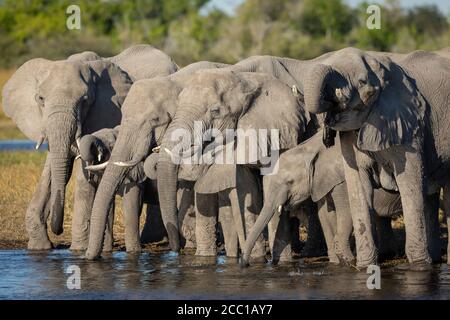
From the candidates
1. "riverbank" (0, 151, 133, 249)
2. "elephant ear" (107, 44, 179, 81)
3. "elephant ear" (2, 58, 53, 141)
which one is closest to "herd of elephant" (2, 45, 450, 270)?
"elephant ear" (2, 58, 53, 141)

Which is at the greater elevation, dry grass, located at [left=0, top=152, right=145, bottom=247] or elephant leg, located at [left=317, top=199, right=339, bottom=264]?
dry grass, located at [left=0, top=152, right=145, bottom=247]

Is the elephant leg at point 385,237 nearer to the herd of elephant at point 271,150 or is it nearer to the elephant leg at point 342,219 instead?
the herd of elephant at point 271,150

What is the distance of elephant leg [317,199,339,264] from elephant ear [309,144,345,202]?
1.19 ft

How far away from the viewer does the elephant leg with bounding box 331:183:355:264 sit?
38.1 ft

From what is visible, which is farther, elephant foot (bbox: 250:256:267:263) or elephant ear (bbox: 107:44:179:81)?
elephant ear (bbox: 107:44:179:81)

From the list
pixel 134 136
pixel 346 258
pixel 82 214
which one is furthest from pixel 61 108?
pixel 346 258

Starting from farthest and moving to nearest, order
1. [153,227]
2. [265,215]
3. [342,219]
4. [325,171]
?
[153,227], [342,219], [325,171], [265,215]

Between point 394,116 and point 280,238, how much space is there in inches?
61.0

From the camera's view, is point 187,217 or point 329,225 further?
point 187,217

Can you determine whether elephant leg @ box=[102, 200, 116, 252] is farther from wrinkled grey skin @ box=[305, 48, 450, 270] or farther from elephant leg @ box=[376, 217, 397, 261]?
wrinkled grey skin @ box=[305, 48, 450, 270]

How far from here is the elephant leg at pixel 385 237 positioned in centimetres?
1236

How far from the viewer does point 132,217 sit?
12.8 metres

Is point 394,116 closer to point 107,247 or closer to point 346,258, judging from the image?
point 346,258
